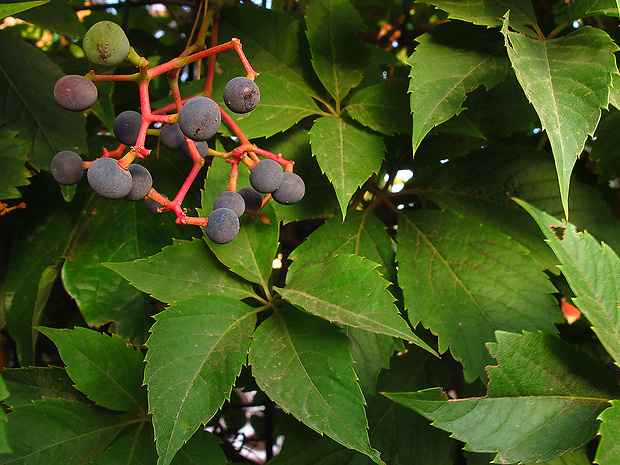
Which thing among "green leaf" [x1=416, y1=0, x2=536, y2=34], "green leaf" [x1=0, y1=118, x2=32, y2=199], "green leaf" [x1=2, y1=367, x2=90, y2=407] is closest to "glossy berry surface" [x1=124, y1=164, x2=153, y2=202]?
"green leaf" [x1=0, y1=118, x2=32, y2=199]

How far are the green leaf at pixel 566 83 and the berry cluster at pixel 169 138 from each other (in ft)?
1.22

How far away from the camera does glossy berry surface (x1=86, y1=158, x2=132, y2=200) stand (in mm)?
632

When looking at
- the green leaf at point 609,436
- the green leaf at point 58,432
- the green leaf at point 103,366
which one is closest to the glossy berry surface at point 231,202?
the green leaf at point 103,366

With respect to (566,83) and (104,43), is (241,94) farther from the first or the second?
(566,83)

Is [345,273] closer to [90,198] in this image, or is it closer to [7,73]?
[90,198]

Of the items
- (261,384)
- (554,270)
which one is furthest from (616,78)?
(261,384)

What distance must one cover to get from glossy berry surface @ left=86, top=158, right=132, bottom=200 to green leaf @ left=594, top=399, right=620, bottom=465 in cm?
71

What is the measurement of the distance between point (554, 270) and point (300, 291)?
0.50 m

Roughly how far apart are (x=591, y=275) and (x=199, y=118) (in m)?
0.61

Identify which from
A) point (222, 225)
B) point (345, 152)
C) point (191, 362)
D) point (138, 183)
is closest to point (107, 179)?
point (138, 183)

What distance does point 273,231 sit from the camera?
0.81 metres

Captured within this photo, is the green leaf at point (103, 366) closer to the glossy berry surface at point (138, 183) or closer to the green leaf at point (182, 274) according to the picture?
the green leaf at point (182, 274)

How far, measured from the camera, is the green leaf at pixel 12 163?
2.64 ft

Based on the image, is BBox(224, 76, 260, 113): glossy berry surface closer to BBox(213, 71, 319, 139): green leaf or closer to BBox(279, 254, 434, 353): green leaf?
BBox(213, 71, 319, 139): green leaf
